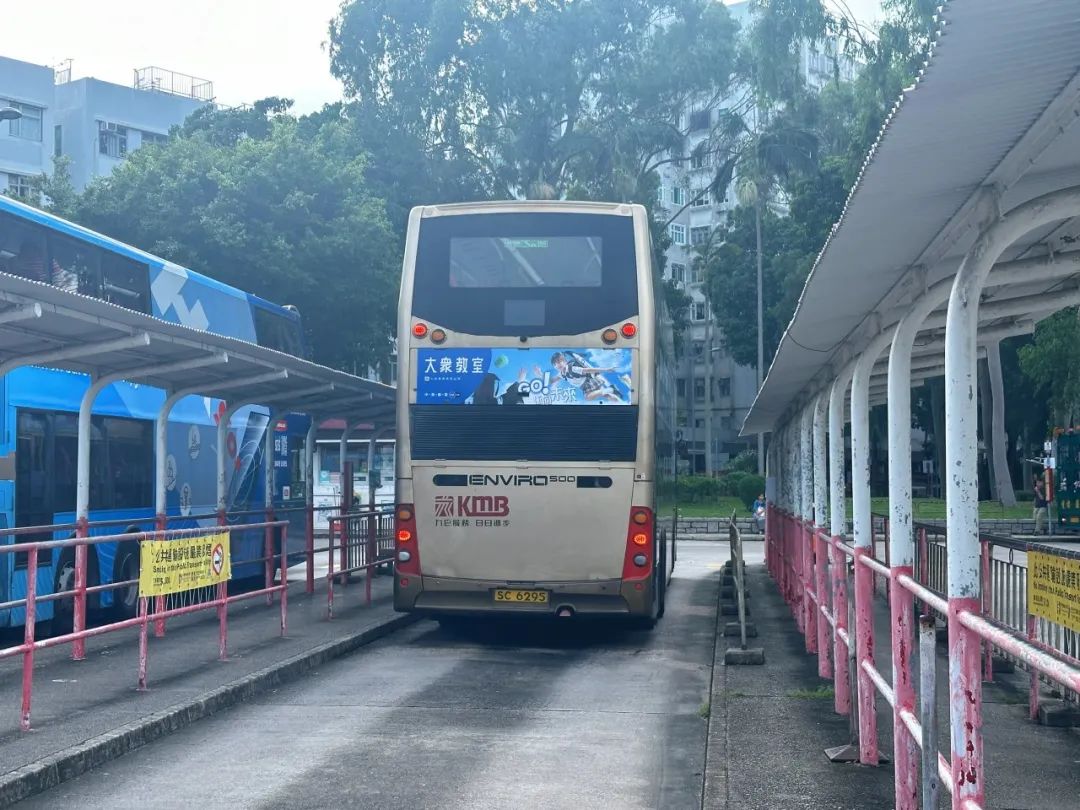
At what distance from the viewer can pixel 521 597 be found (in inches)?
528

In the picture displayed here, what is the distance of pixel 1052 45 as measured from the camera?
3145mm

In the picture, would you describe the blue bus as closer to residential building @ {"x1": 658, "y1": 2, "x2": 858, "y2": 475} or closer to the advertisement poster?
the advertisement poster

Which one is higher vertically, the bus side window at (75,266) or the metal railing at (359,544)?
the bus side window at (75,266)

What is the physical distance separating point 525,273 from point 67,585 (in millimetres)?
5498

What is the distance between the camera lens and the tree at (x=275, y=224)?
104ft

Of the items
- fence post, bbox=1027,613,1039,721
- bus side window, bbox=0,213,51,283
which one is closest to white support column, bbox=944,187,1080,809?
fence post, bbox=1027,613,1039,721

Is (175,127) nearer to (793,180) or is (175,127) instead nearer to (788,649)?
(793,180)

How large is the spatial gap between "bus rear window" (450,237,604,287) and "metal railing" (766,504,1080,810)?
10.9 ft

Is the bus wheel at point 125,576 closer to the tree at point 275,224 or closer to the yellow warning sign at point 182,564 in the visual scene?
the yellow warning sign at point 182,564

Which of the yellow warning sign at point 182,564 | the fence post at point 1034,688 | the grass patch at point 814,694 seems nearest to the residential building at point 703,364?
the yellow warning sign at point 182,564

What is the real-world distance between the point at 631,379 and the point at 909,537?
7277mm

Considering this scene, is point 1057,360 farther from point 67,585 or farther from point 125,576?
point 67,585

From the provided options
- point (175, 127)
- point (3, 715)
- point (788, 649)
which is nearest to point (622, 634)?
point (788, 649)

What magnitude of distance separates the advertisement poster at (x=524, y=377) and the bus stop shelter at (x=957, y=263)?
5302 millimetres
